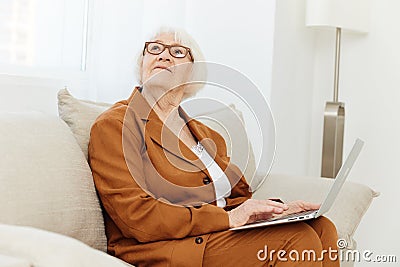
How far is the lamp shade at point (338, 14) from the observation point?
3359 millimetres

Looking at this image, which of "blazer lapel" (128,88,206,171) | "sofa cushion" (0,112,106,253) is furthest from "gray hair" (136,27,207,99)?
"sofa cushion" (0,112,106,253)

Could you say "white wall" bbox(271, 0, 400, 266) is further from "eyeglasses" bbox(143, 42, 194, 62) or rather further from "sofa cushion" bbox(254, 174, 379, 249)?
"eyeglasses" bbox(143, 42, 194, 62)

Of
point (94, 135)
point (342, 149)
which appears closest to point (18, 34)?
point (94, 135)

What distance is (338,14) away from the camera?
3.37m

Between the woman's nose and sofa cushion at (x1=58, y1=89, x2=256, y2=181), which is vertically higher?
the woman's nose

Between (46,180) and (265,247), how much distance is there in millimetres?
600

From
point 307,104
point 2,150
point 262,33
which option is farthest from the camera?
point 307,104

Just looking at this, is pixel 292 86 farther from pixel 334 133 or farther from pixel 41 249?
pixel 41 249

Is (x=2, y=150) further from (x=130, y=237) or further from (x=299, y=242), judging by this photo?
(x=299, y=242)

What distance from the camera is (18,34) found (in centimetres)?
257

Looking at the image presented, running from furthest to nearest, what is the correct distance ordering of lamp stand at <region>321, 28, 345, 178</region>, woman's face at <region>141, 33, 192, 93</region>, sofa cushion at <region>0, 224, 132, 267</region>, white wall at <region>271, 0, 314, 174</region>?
1. lamp stand at <region>321, 28, 345, 178</region>
2. white wall at <region>271, 0, 314, 174</region>
3. woman's face at <region>141, 33, 192, 93</region>
4. sofa cushion at <region>0, 224, 132, 267</region>

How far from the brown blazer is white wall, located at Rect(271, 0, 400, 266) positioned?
1329 mm

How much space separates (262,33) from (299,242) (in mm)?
1622

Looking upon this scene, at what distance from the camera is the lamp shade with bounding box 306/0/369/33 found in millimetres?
3359
